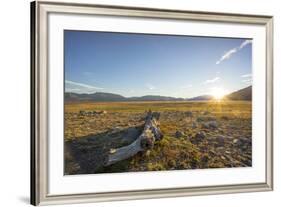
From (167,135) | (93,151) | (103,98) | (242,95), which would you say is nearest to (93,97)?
(103,98)

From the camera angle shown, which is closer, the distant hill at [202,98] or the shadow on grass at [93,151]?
the shadow on grass at [93,151]

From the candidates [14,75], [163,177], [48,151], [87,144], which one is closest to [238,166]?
[163,177]

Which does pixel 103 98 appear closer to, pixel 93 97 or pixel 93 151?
pixel 93 97

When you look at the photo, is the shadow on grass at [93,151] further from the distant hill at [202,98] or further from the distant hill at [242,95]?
the distant hill at [242,95]

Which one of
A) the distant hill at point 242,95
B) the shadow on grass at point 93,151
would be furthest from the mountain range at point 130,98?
the shadow on grass at point 93,151

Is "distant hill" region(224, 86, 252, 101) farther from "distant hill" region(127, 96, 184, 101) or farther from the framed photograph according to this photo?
"distant hill" region(127, 96, 184, 101)

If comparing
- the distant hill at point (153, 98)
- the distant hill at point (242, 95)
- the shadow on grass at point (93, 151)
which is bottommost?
the shadow on grass at point (93, 151)

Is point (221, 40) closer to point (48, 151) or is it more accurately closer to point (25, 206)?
point (48, 151)

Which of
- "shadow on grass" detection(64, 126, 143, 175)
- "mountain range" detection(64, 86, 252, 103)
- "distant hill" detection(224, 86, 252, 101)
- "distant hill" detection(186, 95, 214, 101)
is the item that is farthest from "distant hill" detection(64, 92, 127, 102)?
"distant hill" detection(224, 86, 252, 101)
